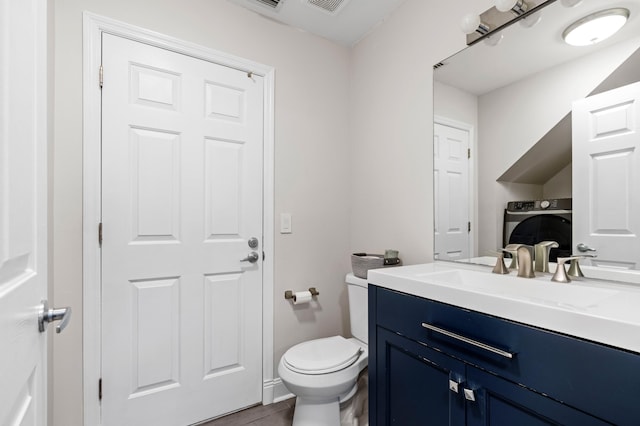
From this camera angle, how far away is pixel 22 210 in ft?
1.78

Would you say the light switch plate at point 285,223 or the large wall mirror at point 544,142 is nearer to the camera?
the large wall mirror at point 544,142

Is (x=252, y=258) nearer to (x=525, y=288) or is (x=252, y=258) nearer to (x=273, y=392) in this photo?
(x=273, y=392)

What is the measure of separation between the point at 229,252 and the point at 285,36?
1419 mm

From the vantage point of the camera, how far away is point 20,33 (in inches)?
21.0

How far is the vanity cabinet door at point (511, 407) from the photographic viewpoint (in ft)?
2.41

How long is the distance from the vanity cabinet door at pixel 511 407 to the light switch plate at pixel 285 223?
50.8 inches

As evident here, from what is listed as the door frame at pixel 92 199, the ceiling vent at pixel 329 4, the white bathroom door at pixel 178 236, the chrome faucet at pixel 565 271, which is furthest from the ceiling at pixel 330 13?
the chrome faucet at pixel 565 271

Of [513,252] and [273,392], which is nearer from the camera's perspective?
[513,252]

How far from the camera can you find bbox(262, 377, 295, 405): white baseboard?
1.88 m

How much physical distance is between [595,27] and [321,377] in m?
1.78

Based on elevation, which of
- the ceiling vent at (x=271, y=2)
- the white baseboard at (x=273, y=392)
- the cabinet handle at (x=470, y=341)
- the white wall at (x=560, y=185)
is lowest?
the white baseboard at (x=273, y=392)

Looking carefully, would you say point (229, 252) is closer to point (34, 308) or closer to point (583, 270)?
point (34, 308)

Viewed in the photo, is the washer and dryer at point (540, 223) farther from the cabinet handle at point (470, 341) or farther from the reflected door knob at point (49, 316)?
the reflected door knob at point (49, 316)

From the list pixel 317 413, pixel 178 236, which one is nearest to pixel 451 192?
pixel 317 413
